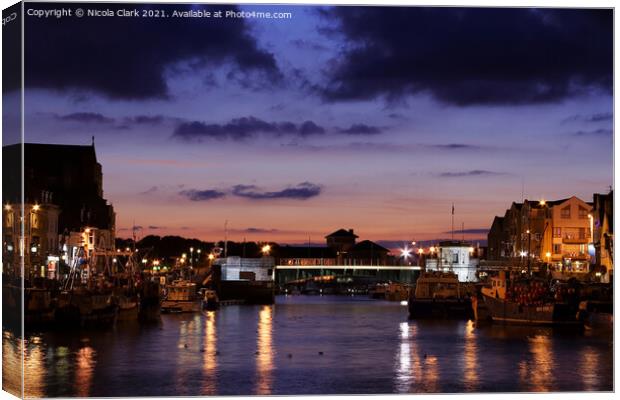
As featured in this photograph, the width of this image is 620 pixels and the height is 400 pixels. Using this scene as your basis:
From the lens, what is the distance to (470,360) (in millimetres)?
36750

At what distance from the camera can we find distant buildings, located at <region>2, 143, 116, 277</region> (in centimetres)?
5556

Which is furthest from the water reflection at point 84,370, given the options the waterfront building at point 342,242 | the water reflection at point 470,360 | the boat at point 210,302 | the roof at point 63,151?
the waterfront building at point 342,242

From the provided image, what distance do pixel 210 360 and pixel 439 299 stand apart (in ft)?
104

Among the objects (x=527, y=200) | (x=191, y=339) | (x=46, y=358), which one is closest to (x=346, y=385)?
(x=46, y=358)

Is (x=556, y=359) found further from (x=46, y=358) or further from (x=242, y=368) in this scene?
(x=46, y=358)

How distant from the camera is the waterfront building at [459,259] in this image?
3558 inches

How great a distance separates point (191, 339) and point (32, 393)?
22.1 meters

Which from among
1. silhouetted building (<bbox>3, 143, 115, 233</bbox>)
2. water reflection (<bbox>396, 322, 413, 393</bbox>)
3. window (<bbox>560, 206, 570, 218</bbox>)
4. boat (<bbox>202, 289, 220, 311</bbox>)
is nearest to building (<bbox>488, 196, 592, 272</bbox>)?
window (<bbox>560, 206, 570, 218</bbox>)

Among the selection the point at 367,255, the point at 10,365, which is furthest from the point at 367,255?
the point at 10,365

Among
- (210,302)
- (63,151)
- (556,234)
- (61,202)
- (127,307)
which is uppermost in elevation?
(63,151)

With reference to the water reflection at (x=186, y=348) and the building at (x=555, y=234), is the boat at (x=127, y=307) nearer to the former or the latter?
the water reflection at (x=186, y=348)

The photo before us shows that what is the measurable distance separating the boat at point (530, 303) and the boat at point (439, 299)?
4828 millimetres

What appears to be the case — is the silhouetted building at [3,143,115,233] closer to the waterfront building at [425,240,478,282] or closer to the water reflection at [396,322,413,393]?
the waterfront building at [425,240,478,282]

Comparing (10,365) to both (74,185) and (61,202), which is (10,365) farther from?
(74,185)
